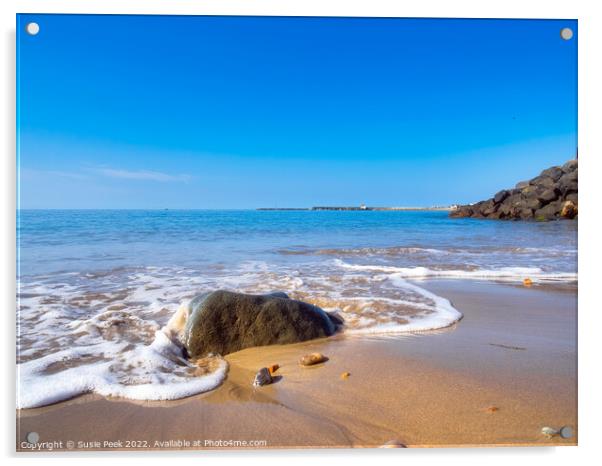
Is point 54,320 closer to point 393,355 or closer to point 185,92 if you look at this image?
point 185,92

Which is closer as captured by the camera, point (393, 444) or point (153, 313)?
point (393, 444)

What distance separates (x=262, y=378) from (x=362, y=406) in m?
0.68

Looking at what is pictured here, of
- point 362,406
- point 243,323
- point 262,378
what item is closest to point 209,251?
point 243,323

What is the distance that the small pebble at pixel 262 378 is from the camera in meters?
2.36

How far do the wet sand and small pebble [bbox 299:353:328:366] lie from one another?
0.05 metres

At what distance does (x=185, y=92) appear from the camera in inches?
108

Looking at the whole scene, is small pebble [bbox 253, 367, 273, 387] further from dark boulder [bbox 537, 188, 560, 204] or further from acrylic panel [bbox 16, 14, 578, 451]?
dark boulder [bbox 537, 188, 560, 204]

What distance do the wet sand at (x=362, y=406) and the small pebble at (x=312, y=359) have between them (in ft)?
0.16

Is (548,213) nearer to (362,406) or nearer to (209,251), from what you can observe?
(209,251)

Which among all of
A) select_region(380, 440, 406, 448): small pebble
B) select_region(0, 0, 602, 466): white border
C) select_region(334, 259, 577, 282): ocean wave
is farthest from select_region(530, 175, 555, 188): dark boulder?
select_region(380, 440, 406, 448): small pebble

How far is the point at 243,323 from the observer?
3006mm

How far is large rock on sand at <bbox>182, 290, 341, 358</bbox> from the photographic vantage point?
2900 millimetres
